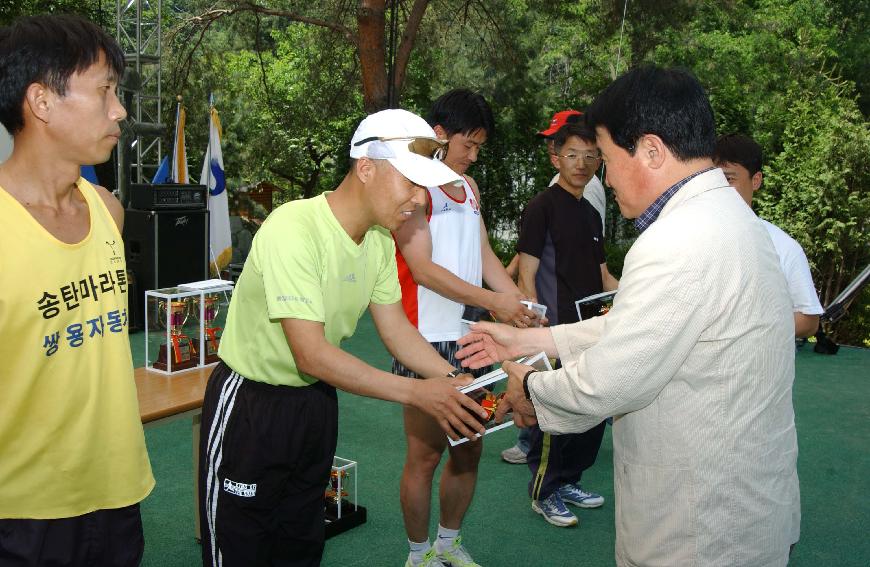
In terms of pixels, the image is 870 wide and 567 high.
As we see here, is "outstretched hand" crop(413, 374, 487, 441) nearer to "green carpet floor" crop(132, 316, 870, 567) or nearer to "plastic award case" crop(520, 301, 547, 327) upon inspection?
"plastic award case" crop(520, 301, 547, 327)

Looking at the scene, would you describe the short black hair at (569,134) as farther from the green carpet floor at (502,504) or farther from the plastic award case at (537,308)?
the green carpet floor at (502,504)

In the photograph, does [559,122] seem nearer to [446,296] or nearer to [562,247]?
[562,247]

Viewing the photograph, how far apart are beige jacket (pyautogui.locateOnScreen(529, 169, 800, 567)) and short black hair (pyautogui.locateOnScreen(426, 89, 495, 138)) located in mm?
1529

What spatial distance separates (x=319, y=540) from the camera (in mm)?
2328

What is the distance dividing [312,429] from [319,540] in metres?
0.35

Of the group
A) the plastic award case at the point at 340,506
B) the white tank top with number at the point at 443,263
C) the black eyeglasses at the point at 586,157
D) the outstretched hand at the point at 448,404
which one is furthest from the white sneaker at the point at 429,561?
the black eyeglasses at the point at 586,157

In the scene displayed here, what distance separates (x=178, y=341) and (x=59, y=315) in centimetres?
165

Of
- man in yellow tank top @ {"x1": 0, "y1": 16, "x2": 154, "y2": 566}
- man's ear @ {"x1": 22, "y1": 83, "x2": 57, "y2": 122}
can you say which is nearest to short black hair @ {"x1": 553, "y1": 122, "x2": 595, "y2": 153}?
man in yellow tank top @ {"x1": 0, "y1": 16, "x2": 154, "y2": 566}

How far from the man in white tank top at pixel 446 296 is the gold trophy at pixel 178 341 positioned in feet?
2.88

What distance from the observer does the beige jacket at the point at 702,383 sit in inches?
64.0

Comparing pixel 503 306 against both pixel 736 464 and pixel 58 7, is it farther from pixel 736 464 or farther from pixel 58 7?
pixel 58 7

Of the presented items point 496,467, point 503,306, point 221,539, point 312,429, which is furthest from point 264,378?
→ point 496,467

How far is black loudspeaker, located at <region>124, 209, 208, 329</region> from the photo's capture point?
8.20 m

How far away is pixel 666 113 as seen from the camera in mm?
1740
